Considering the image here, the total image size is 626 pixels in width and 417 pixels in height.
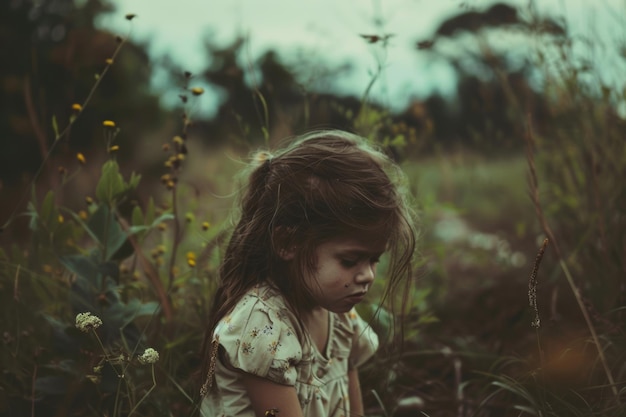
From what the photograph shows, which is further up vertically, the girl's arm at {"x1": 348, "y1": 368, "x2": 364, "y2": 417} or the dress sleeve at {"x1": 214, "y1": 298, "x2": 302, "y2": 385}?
the dress sleeve at {"x1": 214, "y1": 298, "x2": 302, "y2": 385}

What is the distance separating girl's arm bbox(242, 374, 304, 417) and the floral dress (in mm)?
17

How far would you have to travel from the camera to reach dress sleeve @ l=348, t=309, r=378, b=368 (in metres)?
2.13

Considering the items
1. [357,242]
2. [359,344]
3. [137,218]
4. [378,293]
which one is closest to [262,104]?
[378,293]

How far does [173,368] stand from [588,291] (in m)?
1.33

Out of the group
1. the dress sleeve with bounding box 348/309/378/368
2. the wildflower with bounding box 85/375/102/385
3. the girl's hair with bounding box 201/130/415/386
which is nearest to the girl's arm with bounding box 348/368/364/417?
the dress sleeve with bounding box 348/309/378/368

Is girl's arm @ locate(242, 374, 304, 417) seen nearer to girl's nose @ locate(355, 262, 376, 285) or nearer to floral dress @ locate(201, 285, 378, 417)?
floral dress @ locate(201, 285, 378, 417)

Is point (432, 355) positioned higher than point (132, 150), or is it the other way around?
point (432, 355)

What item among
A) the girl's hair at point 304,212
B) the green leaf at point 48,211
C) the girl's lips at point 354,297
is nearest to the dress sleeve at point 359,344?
the girl's hair at point 304,212

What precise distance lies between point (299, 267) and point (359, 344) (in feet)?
1.38

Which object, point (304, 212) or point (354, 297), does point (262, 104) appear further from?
point (354, 297)

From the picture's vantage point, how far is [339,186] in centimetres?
184

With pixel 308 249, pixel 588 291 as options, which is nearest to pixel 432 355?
pixel 588 291

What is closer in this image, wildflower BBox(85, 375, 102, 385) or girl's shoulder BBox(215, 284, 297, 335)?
wildflower BBox(85, 375, 102, 385)

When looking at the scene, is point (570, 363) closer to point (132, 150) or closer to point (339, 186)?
point (339, 186)
